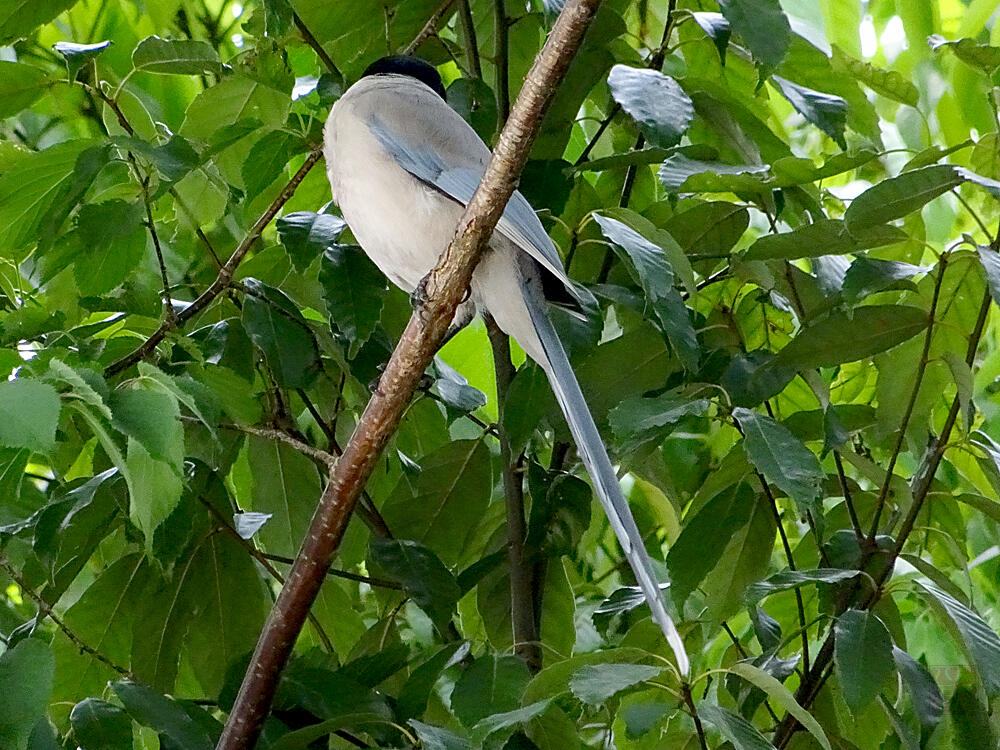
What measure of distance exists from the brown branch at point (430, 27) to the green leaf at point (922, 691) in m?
0.95

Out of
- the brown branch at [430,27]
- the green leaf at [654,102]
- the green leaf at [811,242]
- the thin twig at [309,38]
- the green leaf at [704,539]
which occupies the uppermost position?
the thin twig at [309,38]

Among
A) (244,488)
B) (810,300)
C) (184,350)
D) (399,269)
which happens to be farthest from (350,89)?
(810,300)

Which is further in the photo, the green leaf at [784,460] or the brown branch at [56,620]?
the brown branch at [56,620]

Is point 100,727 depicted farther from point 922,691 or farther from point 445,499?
point 922,691

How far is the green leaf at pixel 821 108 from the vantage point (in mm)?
1428

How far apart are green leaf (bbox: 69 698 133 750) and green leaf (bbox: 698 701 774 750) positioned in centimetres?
56

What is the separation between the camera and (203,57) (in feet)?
4.80

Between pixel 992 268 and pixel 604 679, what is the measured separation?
23.3 inches

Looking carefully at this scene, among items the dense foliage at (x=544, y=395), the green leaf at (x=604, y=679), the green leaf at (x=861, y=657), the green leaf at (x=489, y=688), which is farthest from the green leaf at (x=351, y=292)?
the green leaf at (x=861, y=657)

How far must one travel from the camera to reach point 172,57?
1446 millimetres

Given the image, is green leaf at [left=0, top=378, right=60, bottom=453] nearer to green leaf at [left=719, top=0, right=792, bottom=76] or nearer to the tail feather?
the tail feather

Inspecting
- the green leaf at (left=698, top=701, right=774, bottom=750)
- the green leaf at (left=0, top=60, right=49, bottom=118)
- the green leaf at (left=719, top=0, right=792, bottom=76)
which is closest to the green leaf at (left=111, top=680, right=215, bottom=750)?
the green leaf at (left=698, top=701, right=774, bottom=750)

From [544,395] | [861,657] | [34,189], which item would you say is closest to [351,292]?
[544,395]

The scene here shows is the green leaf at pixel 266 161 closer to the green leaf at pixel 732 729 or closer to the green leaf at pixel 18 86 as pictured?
the green leaf at pixel 18 86
